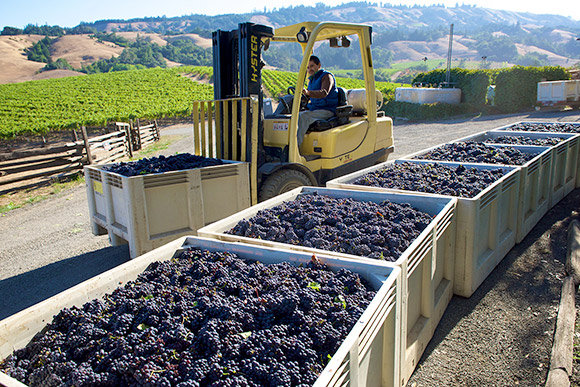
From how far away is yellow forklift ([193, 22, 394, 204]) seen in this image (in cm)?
592

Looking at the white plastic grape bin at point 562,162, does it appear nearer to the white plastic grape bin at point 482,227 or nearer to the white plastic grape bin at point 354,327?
the white plastic grape bin at point 482,227

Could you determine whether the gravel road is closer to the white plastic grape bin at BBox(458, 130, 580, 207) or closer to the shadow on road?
the shadow on road

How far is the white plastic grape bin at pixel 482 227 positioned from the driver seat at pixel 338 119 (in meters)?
1.57

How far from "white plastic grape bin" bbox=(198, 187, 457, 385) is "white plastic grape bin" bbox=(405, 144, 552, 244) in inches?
73.6

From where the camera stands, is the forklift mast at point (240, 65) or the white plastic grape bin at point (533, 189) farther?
the forklift mast at point (240, 65)

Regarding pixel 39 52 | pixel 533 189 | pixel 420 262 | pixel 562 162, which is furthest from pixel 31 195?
pixel 39 52

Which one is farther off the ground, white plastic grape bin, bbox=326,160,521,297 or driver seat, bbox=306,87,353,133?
driver seat, bbox=306,87,353,133

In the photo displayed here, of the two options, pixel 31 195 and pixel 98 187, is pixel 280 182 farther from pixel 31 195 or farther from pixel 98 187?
pixel 31 195

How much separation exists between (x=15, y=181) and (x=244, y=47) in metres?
8.60

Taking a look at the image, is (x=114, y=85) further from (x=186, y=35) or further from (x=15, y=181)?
(x=186, y=35)

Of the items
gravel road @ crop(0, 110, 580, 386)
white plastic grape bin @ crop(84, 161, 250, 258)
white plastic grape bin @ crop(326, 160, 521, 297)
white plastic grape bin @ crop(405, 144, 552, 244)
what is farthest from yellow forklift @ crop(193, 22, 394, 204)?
gravel road @ crop(0, 110, 580, 386)

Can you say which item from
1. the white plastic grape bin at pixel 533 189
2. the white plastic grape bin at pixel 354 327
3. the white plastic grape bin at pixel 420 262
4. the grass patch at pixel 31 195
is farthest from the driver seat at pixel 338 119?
the grass patch at pixel 31 195

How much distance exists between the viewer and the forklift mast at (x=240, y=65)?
5910 mm

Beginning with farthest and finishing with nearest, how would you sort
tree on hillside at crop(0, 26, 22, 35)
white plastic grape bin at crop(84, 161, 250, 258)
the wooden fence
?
1. tree on hillside at crop(0, 26, 22, 35)
2. the wooden fence
3. white plastic grape bin at crop(84, 161, 250, 258)
